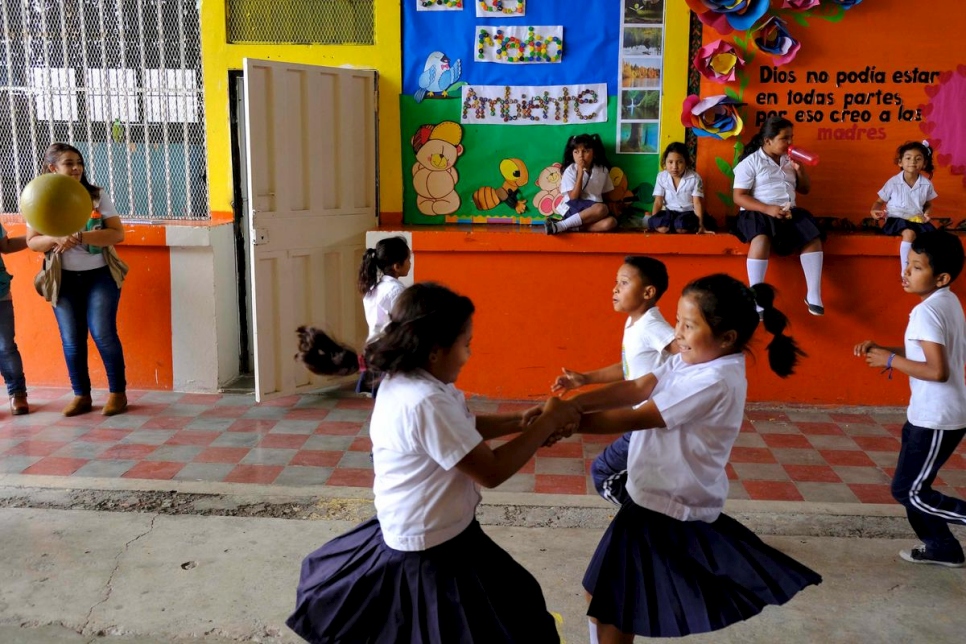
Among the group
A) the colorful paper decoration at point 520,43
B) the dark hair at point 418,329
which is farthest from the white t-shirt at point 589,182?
the dark hair at point 418,329

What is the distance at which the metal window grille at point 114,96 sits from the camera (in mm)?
5578

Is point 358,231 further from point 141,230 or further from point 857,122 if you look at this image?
point 857,122

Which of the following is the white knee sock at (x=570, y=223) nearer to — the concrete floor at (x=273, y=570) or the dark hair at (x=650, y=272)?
the concrete floor at (x=273, y=570)

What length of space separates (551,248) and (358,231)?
4.19 ft

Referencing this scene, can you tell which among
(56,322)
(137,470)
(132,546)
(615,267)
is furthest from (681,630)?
(56,322)

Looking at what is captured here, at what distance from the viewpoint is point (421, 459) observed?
1938 mm

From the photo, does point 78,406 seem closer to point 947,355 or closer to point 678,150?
point 678,150

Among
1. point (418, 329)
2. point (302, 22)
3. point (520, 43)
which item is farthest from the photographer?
point (302, 22)

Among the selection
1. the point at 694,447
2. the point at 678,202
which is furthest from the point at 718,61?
the point at 694,447

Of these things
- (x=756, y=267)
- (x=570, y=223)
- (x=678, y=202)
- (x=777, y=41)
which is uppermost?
(x=777, y=41)

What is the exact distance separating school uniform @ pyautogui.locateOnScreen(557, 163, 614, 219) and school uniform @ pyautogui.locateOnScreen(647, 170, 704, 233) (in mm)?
339

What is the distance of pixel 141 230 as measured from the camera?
5.42 m

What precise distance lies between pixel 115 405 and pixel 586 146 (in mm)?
3188

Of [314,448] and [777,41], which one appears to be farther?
[777,41]
